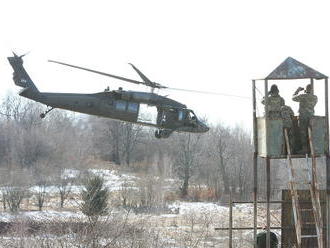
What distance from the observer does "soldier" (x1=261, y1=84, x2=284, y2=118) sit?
546 inches

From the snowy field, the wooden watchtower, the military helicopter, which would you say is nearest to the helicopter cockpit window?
the military helicopter

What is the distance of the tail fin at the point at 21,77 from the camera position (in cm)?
2347

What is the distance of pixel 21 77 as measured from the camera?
24250mm

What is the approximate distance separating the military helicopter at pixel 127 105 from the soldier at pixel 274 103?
885 cm

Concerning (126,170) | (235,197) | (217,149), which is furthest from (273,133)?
(126,170)

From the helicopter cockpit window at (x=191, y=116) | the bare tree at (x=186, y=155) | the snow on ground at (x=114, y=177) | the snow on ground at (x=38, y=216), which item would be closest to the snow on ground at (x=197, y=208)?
the snow on ground at (x=114, y=177)

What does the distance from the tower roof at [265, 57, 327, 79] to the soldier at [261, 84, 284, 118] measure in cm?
33

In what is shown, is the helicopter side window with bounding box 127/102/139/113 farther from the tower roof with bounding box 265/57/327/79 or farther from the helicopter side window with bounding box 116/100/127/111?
the tower roof with bounding box 265/57/327/79

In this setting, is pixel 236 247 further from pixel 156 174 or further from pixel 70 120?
pixel 70 120

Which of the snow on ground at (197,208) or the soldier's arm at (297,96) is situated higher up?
the soldier's arm at (297,96)

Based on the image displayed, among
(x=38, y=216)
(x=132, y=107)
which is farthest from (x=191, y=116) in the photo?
(x=38, y=216)

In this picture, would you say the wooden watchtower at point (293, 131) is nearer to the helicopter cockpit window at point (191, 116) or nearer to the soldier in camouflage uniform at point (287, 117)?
the soldier in camouflage uniform at point (287, 117)

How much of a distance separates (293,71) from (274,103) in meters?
1.01

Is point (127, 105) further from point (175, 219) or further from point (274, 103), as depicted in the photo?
point (175, 219)
